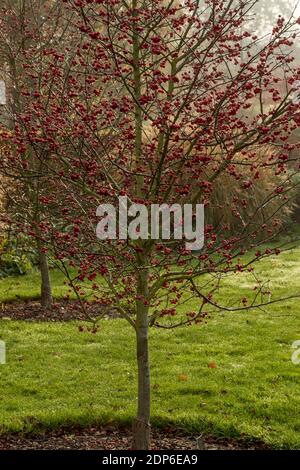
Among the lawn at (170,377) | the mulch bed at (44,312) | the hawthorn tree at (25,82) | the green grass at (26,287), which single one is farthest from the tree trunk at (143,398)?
the green grass at (26,287)

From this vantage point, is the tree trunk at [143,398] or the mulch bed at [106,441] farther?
the mulch bed at [106,441]

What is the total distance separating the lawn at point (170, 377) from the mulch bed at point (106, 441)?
11cm

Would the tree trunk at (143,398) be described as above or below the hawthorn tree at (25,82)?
below

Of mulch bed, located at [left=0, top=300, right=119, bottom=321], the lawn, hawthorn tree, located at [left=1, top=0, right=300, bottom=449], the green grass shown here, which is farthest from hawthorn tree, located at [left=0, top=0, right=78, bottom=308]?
the lawn

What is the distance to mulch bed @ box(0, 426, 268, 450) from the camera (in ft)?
17.3

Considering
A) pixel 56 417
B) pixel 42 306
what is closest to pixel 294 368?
pixel 56 417

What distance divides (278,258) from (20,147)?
11.7 m

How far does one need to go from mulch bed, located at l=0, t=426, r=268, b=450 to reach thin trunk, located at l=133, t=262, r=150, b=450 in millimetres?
506

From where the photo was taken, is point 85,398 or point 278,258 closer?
point 85,398

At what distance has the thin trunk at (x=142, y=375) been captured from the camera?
15.6 feet

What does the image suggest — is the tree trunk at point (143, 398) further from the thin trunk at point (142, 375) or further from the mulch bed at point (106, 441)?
the mulch bed at point (106, 441)

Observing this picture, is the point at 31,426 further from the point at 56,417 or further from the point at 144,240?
the point at 144,240

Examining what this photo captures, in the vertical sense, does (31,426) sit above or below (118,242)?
below
